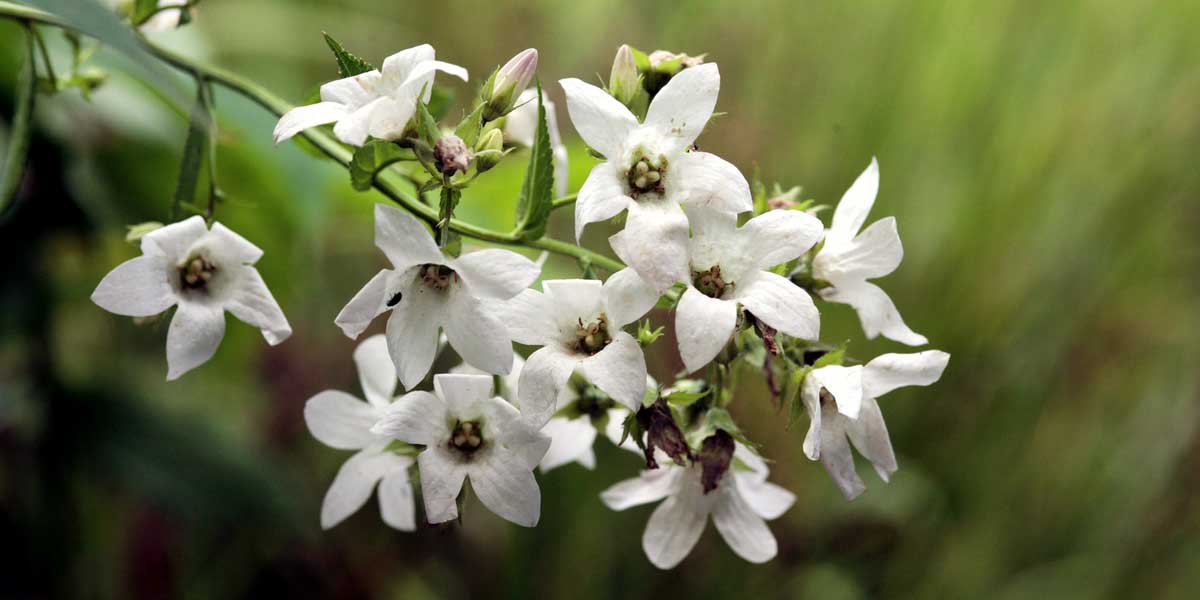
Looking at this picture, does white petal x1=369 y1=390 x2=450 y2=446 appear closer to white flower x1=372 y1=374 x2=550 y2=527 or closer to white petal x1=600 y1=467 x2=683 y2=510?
white flower x1=372 y1=374 x2=550 y2=527

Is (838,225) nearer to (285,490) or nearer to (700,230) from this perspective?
(700,230)

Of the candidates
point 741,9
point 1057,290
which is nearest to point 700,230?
point 1057,290

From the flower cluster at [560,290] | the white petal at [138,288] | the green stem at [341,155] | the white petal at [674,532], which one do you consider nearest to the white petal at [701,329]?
the flower cluster at [560,290]

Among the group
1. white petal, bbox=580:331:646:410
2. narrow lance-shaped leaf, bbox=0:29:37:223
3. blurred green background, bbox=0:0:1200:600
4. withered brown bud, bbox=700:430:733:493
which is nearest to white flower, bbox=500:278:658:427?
white petal, bbox=580:331:646:410

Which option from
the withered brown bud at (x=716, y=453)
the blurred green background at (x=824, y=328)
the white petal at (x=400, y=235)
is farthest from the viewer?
the blurred green background at (x=824, y=328)

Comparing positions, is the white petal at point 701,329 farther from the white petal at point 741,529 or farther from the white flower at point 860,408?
the white petal at point 741,529

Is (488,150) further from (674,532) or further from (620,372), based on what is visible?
(674,532)

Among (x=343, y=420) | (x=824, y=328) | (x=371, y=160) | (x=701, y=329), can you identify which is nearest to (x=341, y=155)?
(x=371, y=160)
